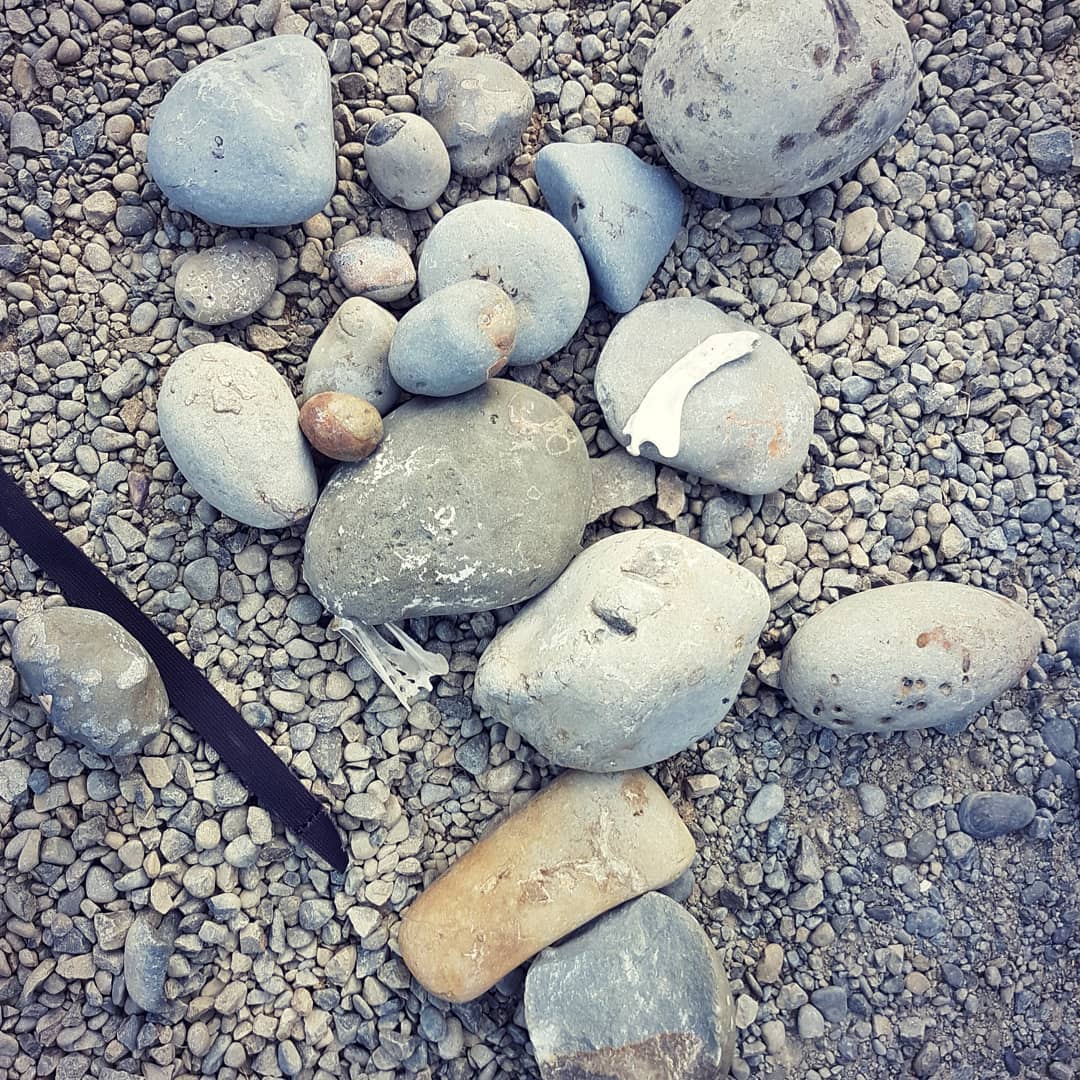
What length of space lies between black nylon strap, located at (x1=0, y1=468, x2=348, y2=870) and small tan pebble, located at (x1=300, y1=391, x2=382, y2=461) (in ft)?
2.36

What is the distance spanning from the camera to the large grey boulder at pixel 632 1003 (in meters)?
2.42

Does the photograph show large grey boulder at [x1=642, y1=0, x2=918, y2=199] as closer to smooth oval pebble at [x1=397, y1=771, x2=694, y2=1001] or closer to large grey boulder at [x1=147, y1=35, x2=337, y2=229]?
large grey boulder at [x1=147, y1=35, x2=337, y2=229]

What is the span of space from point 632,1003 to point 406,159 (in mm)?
2328

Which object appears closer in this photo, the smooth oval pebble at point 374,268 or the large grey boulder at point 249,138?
the large grey boulder at point 249,138

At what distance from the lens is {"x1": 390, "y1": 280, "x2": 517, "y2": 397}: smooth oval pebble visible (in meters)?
2.31

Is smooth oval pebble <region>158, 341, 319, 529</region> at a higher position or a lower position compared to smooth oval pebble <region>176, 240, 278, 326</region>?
lower

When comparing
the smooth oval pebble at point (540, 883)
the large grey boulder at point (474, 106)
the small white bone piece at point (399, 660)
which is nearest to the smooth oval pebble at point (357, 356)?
the large grey boulder at point (474, 106)

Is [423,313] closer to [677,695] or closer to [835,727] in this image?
[677,695]

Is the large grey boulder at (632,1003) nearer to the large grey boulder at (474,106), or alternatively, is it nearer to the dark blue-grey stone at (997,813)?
the dark blue-grey stone at (997,813)

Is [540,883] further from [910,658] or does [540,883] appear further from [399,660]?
[910,658]

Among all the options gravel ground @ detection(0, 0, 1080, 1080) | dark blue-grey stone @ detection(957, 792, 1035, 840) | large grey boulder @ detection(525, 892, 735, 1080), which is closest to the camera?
large grey boulder @ detection(525, 892, 735, 1080)

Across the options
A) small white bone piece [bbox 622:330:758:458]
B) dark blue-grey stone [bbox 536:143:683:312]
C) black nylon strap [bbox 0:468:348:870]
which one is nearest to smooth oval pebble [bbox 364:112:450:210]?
dark blue-grey stone [bbox 536:143:683:312]

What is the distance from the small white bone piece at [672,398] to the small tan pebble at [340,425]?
713 millimetres

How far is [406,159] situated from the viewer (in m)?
2.49
